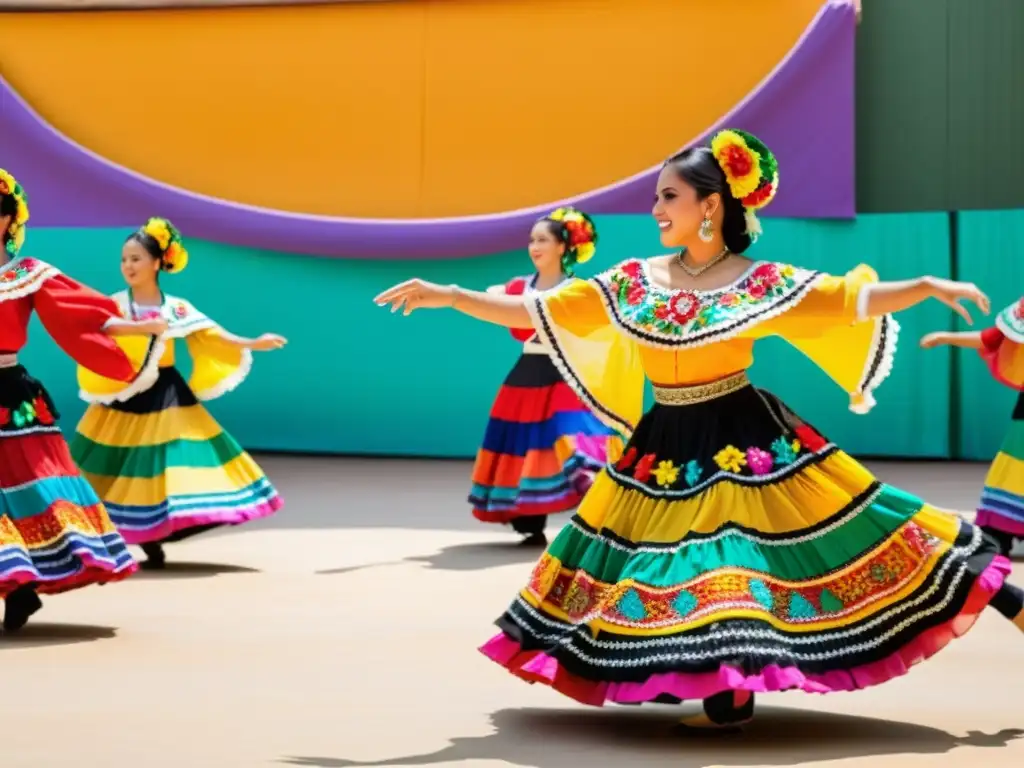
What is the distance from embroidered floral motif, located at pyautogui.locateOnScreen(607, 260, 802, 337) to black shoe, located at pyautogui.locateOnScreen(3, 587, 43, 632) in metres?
2.02

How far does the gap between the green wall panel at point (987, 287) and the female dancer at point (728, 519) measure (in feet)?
23.5

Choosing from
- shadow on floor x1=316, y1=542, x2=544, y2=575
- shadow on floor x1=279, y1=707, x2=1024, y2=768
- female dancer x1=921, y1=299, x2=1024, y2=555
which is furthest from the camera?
shadow on floor x1=316, y1=542, x2=544, y2=575

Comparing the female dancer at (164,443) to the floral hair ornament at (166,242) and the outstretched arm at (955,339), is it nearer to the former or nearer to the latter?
the floral hair ornament at (166,242)

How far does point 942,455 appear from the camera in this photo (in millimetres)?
11000

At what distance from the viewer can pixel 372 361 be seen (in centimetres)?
1138

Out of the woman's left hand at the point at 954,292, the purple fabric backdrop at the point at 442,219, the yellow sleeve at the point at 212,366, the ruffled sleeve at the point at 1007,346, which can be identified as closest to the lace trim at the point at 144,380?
the yellow sleeve at the point at 212,366

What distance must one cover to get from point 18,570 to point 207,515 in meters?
1.69

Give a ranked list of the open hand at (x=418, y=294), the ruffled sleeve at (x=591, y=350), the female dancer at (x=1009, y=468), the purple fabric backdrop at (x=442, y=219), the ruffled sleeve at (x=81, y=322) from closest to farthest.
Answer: the open hand at (x=418, y=294) < the ruffled sleeve at (x=591, y=350) < the ruffled sleeve at (x=81, y=322) < the female dancer at (x=1009, y=468) < the purple fabric backdrop at (x=442, y=219)

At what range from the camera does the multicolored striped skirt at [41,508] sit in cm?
480

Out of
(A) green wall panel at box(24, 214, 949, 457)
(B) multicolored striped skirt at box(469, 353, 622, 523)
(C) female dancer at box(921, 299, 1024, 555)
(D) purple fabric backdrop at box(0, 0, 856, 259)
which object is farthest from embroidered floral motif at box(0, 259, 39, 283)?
(A) green wall panel at box(24, 214, 949, 457)

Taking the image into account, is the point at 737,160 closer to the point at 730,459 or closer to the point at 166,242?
the point at 730,459

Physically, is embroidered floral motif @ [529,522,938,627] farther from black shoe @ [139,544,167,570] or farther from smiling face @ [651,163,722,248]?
black shoe @ [139,544,167,570]

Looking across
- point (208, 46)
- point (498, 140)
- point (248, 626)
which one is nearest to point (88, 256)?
point (208, 46)

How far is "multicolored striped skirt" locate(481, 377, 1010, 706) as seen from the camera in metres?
3.45
